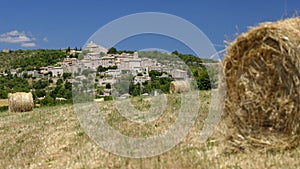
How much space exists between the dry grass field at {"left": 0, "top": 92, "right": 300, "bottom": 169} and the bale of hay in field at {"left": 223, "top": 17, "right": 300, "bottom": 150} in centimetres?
41

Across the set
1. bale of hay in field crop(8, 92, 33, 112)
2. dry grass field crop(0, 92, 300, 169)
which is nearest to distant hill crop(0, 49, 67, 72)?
bale of hay in field crop(8, 92, 33, 112)

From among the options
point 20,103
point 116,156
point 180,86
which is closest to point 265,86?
point 116,156

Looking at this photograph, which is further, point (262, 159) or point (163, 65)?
point (163, 65)

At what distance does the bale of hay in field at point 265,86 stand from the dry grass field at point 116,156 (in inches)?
16.1

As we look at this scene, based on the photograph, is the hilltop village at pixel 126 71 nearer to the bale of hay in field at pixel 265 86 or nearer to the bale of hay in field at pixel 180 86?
the bale of hay in field at pixel 180 86

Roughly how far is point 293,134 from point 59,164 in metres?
4.39

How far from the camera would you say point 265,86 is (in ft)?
27.9

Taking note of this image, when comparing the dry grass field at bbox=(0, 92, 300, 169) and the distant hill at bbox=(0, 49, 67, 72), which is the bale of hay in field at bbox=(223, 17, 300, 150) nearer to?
the dry grass field at bbox=(0, 92, 300, 169)

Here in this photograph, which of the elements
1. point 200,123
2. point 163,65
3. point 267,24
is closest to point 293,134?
point 267,24

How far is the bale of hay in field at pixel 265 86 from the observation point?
319 inches

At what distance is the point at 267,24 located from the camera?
8258 millimetres

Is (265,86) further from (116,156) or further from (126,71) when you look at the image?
(126,71)

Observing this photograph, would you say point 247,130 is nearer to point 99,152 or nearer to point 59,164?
point 99,152

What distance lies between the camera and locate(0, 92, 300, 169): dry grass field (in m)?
7.56
